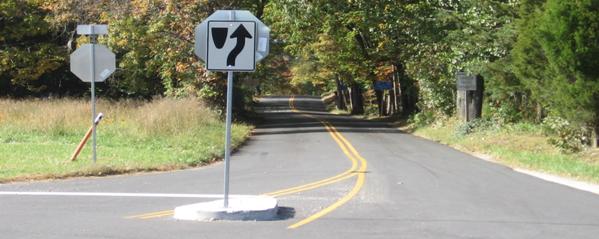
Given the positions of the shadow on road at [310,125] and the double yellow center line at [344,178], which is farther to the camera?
the shadow on road at [310,125]

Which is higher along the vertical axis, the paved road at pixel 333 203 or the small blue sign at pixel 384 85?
the small blue sign at pixel 384 85

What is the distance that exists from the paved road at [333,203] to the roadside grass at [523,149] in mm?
1166

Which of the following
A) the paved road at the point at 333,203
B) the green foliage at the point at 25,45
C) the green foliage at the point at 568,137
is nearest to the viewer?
the paved road at the point at 333,203

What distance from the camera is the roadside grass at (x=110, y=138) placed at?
16.1 meters

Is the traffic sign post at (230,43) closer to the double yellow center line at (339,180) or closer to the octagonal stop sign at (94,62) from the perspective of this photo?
the double yellow center line at (339,180)

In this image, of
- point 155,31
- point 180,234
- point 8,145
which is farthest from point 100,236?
point 155,31

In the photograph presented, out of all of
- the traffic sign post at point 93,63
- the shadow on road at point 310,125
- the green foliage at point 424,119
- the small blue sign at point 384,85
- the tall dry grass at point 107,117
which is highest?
the traffic sign post at point 93,63

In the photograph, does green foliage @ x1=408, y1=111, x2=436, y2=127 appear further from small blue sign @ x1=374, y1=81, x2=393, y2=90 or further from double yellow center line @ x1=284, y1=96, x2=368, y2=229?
double yellow center line @ x1=284, y1=96, x2=368, y2=229

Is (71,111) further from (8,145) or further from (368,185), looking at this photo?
(368,185)

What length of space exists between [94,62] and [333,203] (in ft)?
26.3

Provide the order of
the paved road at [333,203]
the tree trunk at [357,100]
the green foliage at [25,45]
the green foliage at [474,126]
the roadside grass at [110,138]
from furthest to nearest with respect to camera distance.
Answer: the tree trunk at [357,100] → the green foliage at [25,45] → the green foliage at [474,126] → the roadside grass at [110,138] → the paved road at [333,203]

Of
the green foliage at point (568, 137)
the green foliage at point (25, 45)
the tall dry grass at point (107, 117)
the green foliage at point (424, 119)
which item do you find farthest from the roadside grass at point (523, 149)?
the green foliage at point (25, 45)

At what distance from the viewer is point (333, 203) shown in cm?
1109

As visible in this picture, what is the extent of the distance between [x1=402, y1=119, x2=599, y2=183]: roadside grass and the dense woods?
34.8 inches
